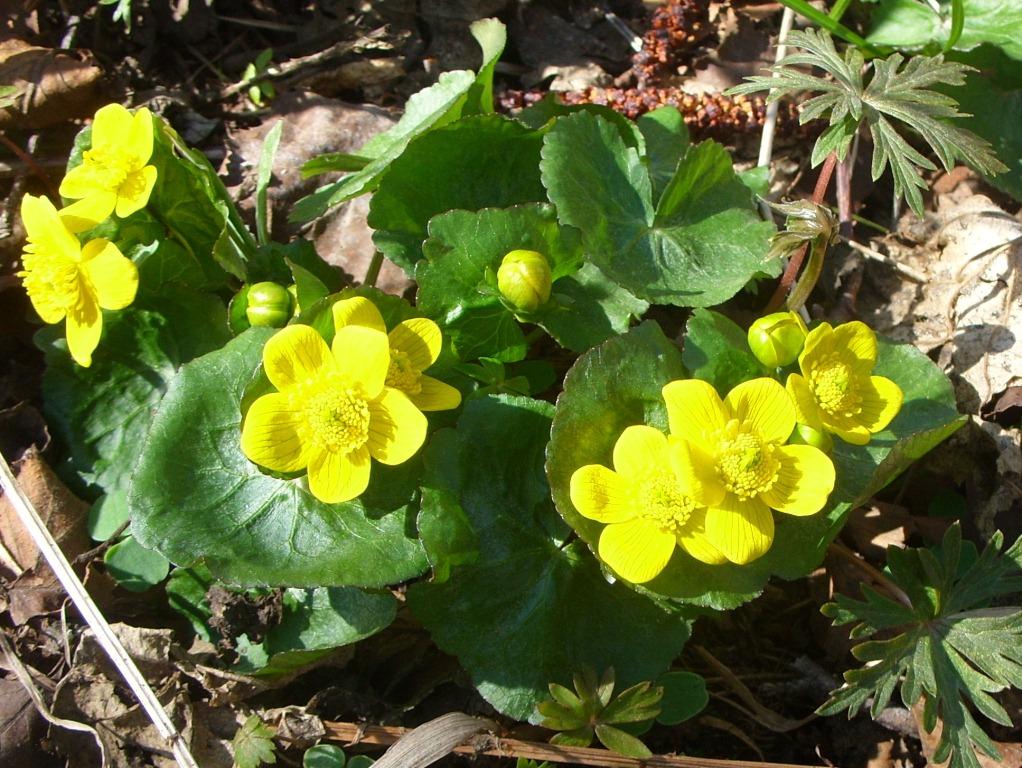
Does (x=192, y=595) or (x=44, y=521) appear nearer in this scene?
(x=192, y=595)

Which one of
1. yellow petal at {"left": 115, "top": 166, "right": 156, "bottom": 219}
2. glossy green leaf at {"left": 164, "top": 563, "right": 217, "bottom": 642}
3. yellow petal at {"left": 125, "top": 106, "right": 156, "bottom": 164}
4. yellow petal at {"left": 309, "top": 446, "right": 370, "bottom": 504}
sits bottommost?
glossy green leaf at {"left": 164, "top": 563, "right": 217, "bottom": 642}

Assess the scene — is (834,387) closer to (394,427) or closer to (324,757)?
(394,427)

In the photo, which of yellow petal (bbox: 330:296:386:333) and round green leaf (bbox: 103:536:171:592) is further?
round green leaf (bbox: 103:536:171:592)

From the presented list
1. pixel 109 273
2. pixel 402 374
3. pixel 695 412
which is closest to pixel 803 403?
pixel 695 412

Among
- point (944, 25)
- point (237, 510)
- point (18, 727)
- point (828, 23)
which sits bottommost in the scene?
point (18, 727)

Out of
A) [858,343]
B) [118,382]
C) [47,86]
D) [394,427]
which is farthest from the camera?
[47,86]

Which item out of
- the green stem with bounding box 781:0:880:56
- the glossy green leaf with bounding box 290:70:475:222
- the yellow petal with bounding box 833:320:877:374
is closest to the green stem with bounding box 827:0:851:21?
the green stem with bounding box 781:0:880:56

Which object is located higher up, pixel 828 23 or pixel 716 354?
pixel 828 23

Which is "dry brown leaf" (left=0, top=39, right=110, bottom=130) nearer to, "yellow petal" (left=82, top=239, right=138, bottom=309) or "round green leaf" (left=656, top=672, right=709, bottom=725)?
"yellow petal" (left=82, top=239, right=138, bottom=309)
